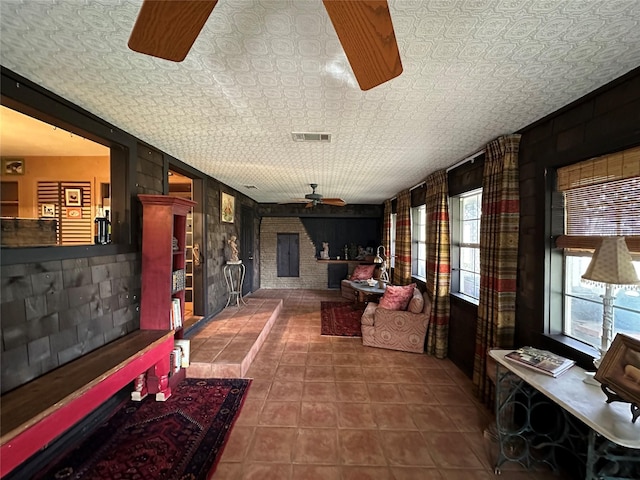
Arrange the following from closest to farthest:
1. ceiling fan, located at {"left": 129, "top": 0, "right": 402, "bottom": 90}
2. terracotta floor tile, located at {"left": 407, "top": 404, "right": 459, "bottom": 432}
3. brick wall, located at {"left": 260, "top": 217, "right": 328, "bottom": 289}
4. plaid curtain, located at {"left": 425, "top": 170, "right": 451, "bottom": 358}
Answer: ceiling fan, located at {"left": 129, "top": 0, "right": 402, "bottom": 90}
terracotta floor tile, located at {"left": 407, "top": 404, "right": 459, "bottom": 432}
plaid curtain, located at {"left": 425, "top": 170, "right": 451, "bottom": 358}
brick wall, located at {"left": 260, "top": 217, "right": 328, "bottom": 289}

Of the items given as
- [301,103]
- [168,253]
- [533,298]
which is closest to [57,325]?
[168,253]

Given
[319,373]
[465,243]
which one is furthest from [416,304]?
[319,373]

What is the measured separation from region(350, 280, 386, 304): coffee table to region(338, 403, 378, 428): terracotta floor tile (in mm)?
2371

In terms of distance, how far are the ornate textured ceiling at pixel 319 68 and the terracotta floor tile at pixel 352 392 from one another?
2375mm

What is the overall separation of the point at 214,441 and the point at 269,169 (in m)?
2.91

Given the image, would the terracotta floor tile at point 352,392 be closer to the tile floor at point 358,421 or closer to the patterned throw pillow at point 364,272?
the tile floor at point 358,421

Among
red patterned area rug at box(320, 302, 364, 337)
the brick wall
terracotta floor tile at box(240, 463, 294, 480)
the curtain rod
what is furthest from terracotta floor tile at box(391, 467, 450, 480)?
the brick wall

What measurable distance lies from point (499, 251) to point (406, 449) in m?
1.71

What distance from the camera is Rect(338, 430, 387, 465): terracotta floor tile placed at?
1.80 metres

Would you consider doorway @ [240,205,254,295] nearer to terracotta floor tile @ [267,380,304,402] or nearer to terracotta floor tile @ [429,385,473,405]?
terracotta floor tile @ [267,380,304,402]

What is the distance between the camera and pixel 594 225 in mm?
1693

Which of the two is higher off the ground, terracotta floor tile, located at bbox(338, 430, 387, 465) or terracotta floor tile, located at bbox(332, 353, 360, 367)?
terracotta floor tile, located at bbox(332, 353, 360, 367)

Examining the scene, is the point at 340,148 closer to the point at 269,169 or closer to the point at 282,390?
the point at 269,169

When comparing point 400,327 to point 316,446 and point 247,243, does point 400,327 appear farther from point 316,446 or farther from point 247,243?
point 247,243
